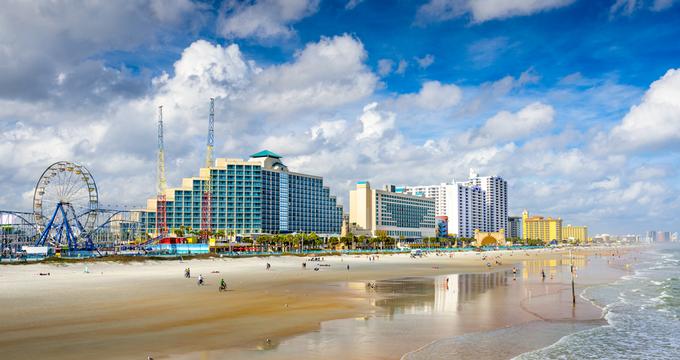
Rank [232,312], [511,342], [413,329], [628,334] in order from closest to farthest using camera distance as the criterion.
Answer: [511,342] < [413,329] < [628,334] < [232,312]

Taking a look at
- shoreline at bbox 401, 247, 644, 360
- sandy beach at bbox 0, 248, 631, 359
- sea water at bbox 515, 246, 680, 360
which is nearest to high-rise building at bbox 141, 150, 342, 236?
sandy beach at bbox 0, 248, 631, 359

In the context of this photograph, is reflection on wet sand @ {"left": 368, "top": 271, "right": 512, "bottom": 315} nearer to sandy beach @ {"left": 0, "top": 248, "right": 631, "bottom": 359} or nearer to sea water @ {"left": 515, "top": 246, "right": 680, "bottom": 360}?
sandy beach @ {"left": 0, "top": 248, "right": 631, "bottom": 359}

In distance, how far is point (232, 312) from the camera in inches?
1420

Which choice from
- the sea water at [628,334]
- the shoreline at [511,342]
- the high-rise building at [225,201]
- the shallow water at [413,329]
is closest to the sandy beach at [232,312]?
the shallow water at [413,329]

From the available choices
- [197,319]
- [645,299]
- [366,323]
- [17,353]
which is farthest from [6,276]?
[645,299]

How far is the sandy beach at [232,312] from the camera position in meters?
24.4

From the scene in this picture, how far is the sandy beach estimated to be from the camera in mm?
24422

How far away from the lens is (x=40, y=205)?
347 ft

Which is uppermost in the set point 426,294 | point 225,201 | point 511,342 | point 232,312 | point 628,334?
point 225,201

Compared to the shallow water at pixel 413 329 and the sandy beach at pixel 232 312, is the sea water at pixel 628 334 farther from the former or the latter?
the sandy beach at pixel 232 312

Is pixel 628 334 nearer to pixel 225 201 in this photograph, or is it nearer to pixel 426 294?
pixel 426 294

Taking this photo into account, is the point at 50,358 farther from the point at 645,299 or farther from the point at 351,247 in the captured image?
the point at 351,247

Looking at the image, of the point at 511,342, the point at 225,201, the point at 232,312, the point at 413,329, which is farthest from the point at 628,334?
the point at 225,201

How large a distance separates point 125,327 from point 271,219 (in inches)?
6586
